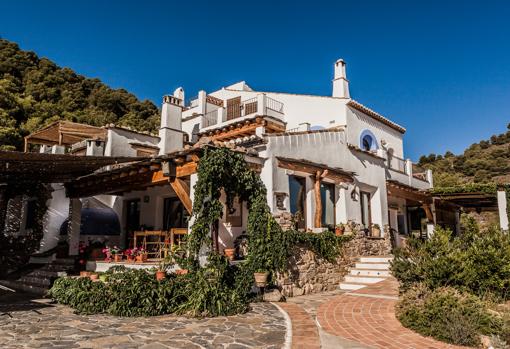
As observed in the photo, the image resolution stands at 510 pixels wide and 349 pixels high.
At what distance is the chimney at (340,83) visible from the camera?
72.0 ft

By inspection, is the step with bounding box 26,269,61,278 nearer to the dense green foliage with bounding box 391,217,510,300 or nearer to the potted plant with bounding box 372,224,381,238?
the dense green foliage with bounding box 391,217,510,300

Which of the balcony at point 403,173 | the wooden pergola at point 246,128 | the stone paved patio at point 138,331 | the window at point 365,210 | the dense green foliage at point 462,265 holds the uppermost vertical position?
the wooden pergola at point 246,128

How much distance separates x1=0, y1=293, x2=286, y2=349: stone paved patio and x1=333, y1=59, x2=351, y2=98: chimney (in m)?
16.1

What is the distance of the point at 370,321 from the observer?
24.2 ft

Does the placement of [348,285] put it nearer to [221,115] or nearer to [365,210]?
[365,210]

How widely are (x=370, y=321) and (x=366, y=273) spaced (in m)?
5.90

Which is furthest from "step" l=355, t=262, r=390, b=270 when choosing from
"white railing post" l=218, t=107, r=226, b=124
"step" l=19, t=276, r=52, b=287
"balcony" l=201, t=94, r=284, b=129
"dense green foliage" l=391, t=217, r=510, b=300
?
"white railing post" l=218, t=107, r=226, b=124

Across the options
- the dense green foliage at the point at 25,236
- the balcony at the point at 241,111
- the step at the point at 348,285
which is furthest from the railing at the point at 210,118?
the step at the point at 348,285

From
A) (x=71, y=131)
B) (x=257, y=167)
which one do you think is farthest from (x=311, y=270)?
(x=71, y=131)

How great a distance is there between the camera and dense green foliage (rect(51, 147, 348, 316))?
8477mm

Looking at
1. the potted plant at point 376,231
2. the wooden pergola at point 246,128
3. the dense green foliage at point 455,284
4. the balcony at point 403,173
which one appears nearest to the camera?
the dense green foliage at point 455,284

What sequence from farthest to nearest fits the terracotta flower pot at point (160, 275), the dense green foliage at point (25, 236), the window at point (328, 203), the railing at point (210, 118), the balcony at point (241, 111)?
the railing at point (210, 118) < the balcony at point (241, 111) < the window at point (328, 203) < the dense green foliage at point (25, 236) < the terracotta flower pot at point (160, 275)

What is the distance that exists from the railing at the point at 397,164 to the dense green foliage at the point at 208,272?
1331cm

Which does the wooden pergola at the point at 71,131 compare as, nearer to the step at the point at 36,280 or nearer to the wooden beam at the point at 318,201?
the step at the point at 36,280
